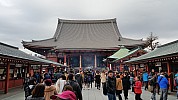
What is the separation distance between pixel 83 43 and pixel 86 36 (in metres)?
3.79

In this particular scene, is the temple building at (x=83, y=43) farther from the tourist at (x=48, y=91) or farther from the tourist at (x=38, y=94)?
the tourist at (x=38, y=94)

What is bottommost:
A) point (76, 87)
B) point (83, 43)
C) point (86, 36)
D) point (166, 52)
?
point (76, 87)

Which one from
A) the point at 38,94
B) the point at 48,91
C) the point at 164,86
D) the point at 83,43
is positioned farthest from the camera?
the point at 83,43

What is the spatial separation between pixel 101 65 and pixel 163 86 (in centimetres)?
2559

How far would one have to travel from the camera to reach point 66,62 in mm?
33250

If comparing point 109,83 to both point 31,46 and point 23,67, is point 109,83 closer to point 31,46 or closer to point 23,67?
point 23,67

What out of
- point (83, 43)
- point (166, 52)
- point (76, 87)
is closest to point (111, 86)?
point (76, 87)

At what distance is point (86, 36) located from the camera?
38.8m

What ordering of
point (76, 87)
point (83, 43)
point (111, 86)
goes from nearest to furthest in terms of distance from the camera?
point (76, 87) → point (111, 86) → point (83, 43)

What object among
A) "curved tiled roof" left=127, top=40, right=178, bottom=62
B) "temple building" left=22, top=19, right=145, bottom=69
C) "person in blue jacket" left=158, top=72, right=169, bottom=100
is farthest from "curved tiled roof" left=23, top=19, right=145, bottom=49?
"person in blue jacket" left=158, top=72, right=169, bottom=100

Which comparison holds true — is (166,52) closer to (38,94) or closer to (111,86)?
(111,86)

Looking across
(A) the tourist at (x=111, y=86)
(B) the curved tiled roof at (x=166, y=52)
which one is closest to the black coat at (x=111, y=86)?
(A) the tourist at (x=111, y=86)

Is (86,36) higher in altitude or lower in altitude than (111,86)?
higher

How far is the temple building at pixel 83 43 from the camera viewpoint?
31766mm
